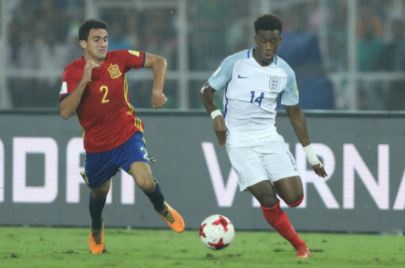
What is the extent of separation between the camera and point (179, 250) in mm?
12891

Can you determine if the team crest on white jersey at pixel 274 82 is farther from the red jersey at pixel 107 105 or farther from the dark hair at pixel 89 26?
the dark hair at pixel 89 26

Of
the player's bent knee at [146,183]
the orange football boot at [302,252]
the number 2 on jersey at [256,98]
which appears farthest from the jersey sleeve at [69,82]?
the orange football boot at [302,252]

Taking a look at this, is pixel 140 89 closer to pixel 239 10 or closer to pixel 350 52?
pixel 239 10

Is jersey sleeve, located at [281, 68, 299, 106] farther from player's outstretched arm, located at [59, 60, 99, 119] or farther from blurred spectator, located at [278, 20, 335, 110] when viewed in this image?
blurred spectator, located at [278, 20, 335, 110]

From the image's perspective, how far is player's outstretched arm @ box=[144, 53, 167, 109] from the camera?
11.6 m

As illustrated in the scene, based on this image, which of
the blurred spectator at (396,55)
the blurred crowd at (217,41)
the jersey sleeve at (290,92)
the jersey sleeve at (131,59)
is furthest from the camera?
the blurred spectator at (396,55)

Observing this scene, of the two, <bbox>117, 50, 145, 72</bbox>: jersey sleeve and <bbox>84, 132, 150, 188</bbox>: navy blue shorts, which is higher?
<bbox>117, 50, 145, 72</bbox>: jersey sleeve

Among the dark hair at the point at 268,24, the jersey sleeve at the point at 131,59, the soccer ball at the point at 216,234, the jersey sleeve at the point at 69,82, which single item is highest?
the dark hair at the point at 268,24

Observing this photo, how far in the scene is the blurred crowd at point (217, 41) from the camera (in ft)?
59.2

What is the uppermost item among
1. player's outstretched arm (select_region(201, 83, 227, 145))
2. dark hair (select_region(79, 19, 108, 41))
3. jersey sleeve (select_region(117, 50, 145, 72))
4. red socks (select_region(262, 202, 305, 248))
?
dark hair (select_region(79, 19, 108, 41))

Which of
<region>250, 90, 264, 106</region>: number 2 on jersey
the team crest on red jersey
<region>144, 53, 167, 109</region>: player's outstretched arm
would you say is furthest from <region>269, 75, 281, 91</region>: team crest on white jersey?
the team crest on red jersey

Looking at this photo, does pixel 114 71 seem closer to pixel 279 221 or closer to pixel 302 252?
pixel 279 221

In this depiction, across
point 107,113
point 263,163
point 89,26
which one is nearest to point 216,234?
point 263,163

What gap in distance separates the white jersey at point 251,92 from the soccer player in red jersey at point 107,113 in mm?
619
